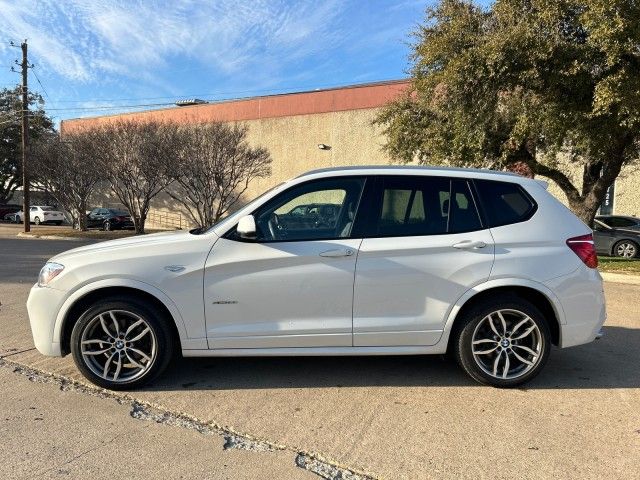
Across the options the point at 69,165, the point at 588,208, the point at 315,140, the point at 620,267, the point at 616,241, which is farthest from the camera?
the point at 315,140

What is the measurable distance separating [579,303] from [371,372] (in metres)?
1.83

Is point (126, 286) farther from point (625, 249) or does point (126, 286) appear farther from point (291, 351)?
point (625, 249)

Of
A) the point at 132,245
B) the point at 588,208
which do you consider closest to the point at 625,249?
the point at 588,208

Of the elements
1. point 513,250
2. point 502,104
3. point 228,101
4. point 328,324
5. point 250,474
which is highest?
point 228,101

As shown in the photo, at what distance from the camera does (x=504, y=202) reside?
4434 mm

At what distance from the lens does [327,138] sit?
31.3 m

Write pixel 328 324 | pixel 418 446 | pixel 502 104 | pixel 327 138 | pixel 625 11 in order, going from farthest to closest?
1. pixel 327 138
2. pixel 502 104
3. pixel 625 11
4. pixel 328 324
5. pixel 418 446

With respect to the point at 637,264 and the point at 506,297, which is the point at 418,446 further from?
the point at 637,264

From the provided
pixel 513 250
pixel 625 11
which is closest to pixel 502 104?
→ pixel 625 11

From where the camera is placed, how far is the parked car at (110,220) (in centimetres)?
3066

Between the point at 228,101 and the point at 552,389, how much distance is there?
32981 mm

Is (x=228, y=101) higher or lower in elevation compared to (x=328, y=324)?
higher

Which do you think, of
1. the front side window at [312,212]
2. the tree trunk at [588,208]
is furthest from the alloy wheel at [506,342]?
the tree trunk at [588,208]

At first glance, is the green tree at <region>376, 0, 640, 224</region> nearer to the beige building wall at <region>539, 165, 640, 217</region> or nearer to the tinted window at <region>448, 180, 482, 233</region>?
the tinted window at <region>448, 180, 482, 233</region>
